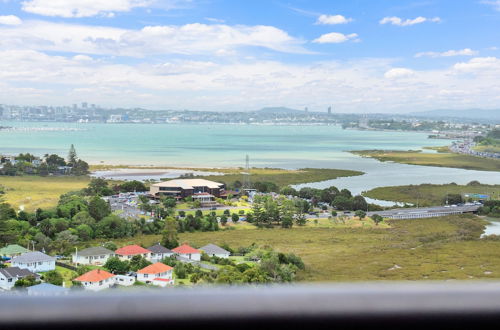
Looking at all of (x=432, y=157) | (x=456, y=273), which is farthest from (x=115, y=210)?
(x=432, y=157)

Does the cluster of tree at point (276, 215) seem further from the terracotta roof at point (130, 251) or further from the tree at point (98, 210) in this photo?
the terracotta roof at point (130, 251)

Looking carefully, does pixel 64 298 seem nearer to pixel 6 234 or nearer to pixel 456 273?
pixel 456 273

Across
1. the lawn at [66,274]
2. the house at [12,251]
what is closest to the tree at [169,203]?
the house at [12,251]

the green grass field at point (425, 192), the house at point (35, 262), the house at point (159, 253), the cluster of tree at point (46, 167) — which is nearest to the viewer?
the house at point (35, 262)

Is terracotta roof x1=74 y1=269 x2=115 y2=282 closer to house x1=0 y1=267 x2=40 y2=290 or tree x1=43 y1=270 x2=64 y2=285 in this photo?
tree x1=43 y1=270 x2=64 y2=285

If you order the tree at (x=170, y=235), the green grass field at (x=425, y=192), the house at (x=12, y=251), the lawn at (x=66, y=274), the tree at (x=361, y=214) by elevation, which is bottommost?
the green grass field at (x=425, y=192)

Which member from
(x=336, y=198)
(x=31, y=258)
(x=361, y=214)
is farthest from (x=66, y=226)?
(x=336, y=198)

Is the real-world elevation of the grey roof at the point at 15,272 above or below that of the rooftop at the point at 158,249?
above
